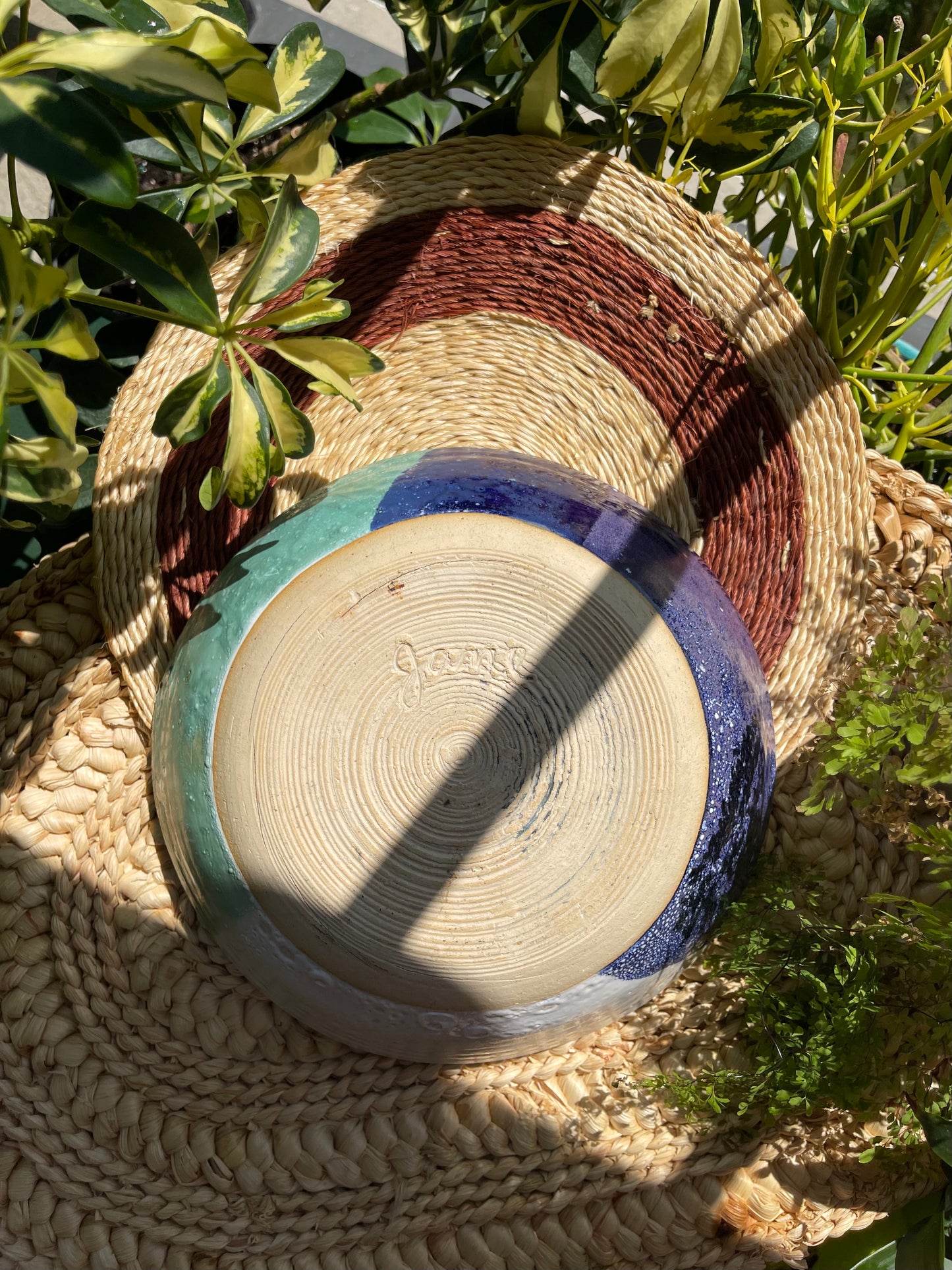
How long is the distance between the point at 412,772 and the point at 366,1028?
263mm

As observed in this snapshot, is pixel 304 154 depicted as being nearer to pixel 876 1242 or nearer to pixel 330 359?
pixel 330 359

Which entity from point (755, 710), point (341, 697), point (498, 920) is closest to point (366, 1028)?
point (498, 920)

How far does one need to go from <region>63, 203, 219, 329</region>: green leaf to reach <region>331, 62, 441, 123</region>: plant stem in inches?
21.6

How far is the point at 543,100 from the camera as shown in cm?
94

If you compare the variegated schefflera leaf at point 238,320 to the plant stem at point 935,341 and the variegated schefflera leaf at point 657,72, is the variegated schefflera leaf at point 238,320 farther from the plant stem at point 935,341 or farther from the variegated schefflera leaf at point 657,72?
the plant stem at point 935,341

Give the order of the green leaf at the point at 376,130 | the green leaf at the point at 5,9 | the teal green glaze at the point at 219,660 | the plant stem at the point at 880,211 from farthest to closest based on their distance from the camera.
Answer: the green leaf at the point at 376,130 < the plant stem at the point at 880,211 < the teal green glaze at the point at 219,660 < the green leaf at the point at 5,9

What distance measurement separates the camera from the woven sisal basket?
98 cm

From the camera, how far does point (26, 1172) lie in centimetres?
96

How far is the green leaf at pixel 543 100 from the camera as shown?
91 centimetres

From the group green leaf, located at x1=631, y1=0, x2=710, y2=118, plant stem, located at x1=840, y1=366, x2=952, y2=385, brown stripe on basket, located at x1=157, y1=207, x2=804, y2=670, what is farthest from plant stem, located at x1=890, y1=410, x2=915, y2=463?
green leaf, located at x1=631, y1=0, x2=710, y2=118

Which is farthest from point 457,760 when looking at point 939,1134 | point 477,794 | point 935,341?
point 935,341

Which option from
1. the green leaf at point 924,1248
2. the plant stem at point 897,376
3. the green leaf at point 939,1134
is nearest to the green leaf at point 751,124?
the plant stem at point 897,376

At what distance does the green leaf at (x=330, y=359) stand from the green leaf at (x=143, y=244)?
4.5 inches

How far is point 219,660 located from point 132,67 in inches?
17.9
